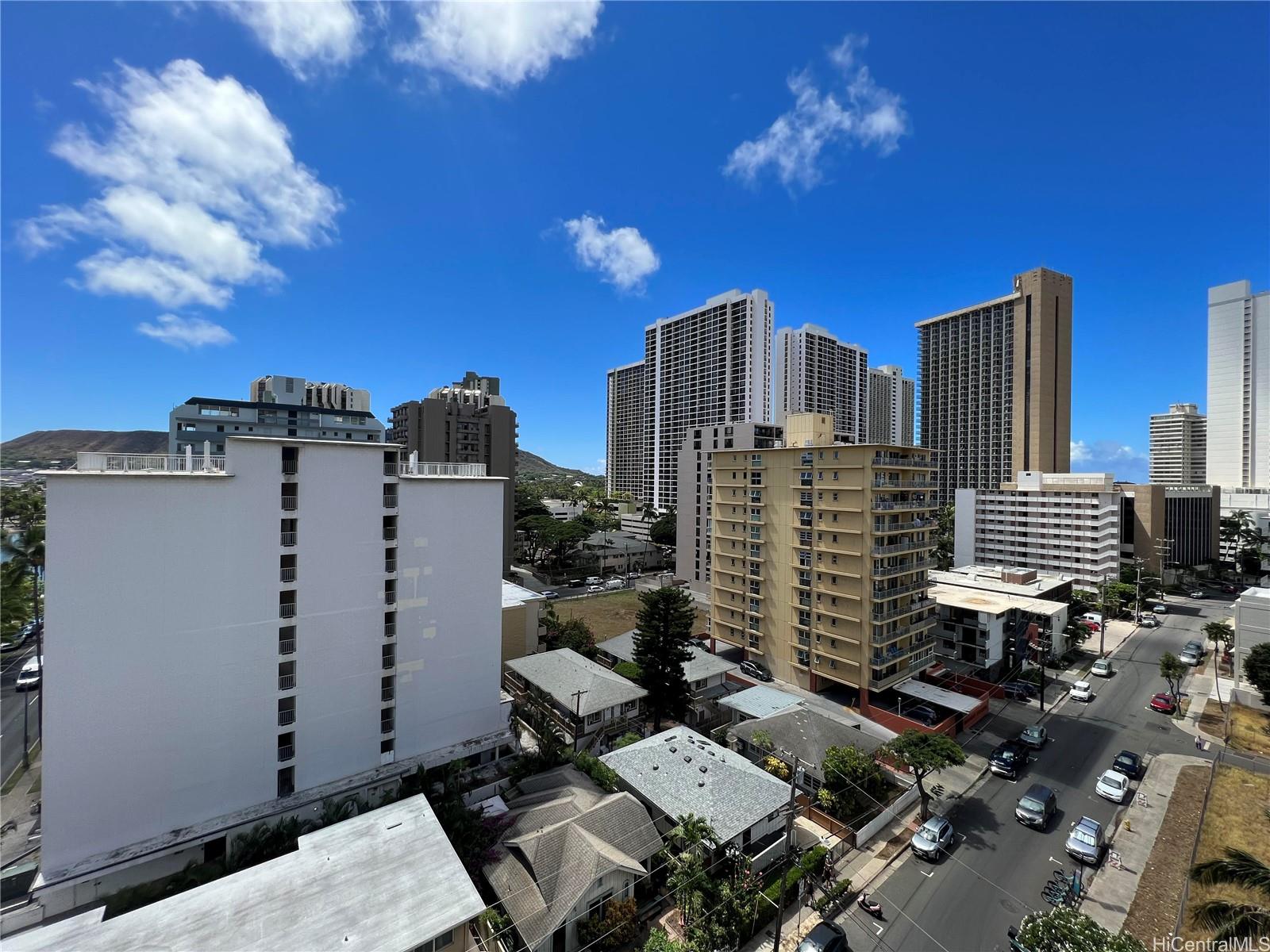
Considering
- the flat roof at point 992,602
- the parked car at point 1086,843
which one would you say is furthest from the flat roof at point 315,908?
the flat roof at point 992,602

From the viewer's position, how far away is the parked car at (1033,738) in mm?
26969

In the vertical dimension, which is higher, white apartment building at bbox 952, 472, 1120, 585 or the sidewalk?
white apartment building at bbox 952, 472, 1120, 585

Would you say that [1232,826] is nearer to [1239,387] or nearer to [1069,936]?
[1069,936]

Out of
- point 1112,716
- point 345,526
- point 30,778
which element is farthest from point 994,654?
point 30,778

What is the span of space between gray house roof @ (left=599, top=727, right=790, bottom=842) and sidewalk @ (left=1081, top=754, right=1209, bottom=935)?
10.1 metres

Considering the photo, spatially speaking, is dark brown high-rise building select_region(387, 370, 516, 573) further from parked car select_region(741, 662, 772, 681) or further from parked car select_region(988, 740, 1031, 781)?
parked car select_region(988, 740, 1031, 781)

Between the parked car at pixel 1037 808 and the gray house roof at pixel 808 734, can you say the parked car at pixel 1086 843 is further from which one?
the gray house roof at pixel 808 734

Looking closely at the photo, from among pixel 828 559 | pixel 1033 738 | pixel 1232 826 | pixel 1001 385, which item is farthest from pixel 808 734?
pixel 1001 385

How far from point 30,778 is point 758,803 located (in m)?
32.1

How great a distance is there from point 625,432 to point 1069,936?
117m

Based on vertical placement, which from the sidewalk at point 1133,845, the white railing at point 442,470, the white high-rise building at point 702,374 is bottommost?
the sidewalk at point 1133,845

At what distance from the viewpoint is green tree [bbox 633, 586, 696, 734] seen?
28141 millimetres

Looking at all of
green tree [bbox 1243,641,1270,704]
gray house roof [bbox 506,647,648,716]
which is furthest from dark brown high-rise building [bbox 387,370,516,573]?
green tree [bbox 1243,641,1270,704]

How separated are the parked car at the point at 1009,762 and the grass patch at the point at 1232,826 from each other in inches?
233
